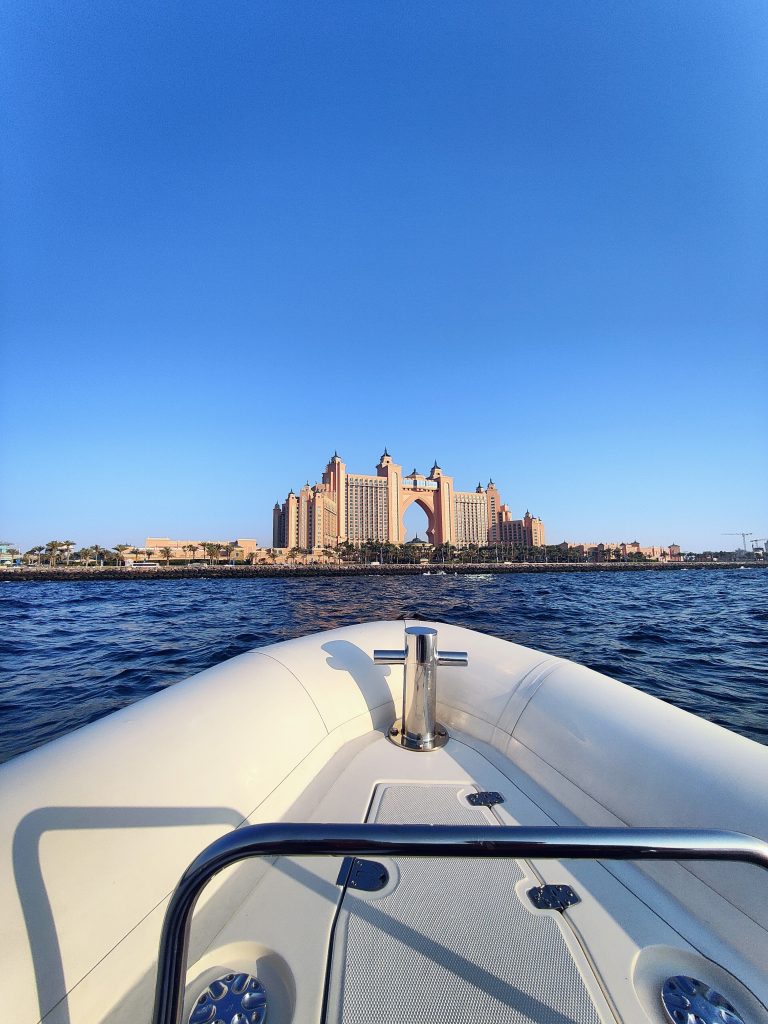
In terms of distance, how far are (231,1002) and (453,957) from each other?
0.50 m

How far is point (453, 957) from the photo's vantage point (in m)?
0.97

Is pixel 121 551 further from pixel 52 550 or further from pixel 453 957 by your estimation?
pixel 453 957

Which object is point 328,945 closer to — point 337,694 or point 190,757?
point 190,757

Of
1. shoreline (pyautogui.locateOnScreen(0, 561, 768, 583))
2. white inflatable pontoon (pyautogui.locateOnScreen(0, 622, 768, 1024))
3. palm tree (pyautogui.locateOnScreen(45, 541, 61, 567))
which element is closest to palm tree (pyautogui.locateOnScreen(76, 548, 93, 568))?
palm tree (pyautogui.locateOnScreen(45, 541, 61, 567))

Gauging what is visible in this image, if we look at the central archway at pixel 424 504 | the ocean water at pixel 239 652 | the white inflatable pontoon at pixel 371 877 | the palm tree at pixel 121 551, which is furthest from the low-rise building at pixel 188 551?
the white inflatable pontoon at pixel 371 877

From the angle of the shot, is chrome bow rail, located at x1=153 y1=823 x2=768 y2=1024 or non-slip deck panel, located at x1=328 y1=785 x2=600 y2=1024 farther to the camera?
non-slip deck panel, located at x1=328 y1=785 x2=600 y2=1024

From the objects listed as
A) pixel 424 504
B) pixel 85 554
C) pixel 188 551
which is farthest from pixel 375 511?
pixel 85 554

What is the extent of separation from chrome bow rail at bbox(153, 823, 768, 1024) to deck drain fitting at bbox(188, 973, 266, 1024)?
401 mm

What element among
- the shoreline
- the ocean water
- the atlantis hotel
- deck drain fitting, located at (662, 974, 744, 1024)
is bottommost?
the shoreline

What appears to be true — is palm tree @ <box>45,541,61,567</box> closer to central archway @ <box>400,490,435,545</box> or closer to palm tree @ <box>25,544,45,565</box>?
palm tree @ <box>25,544,45,565</box>

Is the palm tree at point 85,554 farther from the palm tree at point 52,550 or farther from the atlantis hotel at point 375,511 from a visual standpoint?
the atlantis hotel at point 375,511

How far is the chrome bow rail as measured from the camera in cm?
56

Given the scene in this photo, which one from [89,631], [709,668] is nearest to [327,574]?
[89,631]

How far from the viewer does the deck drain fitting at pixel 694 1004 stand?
84 centimetres
